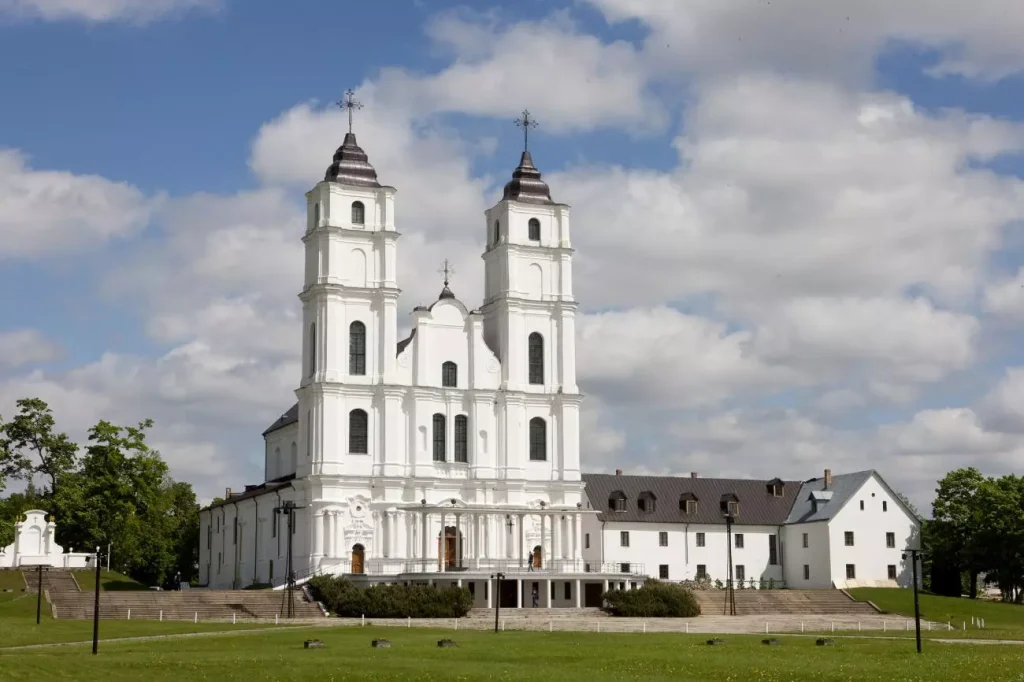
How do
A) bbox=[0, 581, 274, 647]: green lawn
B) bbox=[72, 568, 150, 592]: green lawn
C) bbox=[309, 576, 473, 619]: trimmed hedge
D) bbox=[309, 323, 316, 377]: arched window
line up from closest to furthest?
bbox=[0, 581, 274, 647]: green lawn → bbox=[309, 576, 473, 619]: trimmed hedge → bbox=[72, 568, 150, 592]: green lawn → bbox=[309, 323, 316, 377]: arched window

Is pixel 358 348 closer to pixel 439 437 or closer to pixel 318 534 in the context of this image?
pixel 439 437

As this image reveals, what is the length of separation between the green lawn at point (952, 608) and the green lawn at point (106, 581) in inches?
1582

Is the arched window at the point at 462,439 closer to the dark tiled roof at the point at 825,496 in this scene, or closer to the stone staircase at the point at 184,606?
the stone staircase at the point at 184,606

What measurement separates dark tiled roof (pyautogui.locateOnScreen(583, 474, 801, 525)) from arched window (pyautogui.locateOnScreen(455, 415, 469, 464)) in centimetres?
959

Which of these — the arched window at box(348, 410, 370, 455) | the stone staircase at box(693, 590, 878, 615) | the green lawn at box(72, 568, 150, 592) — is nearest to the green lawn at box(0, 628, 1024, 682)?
the stone staircase at box(693, 590, 878, 615)

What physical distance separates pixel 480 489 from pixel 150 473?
20.4 meters

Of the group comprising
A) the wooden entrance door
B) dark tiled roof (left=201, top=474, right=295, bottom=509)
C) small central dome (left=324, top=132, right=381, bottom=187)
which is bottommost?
the wooden entrance door

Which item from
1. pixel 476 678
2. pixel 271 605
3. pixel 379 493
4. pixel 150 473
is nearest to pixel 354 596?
pixel 271 605

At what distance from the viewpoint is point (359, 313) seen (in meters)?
77.4

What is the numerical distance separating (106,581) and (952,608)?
45.6 m

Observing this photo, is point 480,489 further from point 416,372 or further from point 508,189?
point 508,189

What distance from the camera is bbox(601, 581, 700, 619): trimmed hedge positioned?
216 feet

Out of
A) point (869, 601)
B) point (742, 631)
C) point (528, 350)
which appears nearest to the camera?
point (742, 631)

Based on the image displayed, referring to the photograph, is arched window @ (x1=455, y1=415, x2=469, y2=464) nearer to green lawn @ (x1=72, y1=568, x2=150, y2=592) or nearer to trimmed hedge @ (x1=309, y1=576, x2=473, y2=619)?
trimmed hedge @ (x1=309, y1=576, x2=473, y2=619)
